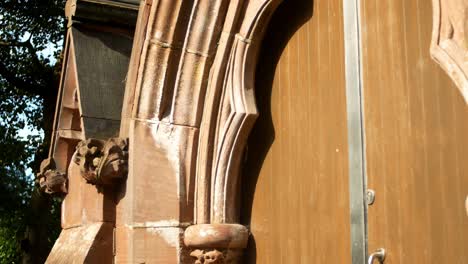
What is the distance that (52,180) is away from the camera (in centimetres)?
607

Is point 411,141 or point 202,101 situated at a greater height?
point 202,101

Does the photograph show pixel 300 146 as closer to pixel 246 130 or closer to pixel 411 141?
pixel 246 130

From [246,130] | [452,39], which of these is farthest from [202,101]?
[452,39]

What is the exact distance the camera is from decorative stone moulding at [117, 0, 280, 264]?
518 cm

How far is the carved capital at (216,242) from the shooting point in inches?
200

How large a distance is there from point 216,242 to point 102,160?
88 cm

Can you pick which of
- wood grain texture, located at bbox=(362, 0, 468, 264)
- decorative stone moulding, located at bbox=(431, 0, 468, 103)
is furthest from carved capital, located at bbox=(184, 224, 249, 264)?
decorative stone moulding, located at bbox=(431, 0, 468, 103)

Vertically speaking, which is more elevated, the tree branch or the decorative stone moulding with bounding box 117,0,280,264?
the tree branch

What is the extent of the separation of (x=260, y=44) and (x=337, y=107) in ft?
2.62

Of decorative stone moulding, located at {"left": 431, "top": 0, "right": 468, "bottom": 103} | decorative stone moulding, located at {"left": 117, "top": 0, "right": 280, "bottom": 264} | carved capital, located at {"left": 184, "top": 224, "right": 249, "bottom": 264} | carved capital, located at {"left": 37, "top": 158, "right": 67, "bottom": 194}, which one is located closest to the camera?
decorative stone moulding, located at {"left": 431, "top": 0, "right": 468, "bottom": 103}

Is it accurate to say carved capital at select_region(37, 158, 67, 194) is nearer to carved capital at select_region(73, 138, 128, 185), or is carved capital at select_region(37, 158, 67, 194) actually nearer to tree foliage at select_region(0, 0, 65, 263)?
→ carved capital at select_region(73, 138, 128, 185)

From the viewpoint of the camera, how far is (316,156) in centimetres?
488

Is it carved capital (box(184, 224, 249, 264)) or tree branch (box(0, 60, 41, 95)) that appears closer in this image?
carved capital (box(184, 224, 249, 264))

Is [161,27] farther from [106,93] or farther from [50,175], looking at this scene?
[50,175]
